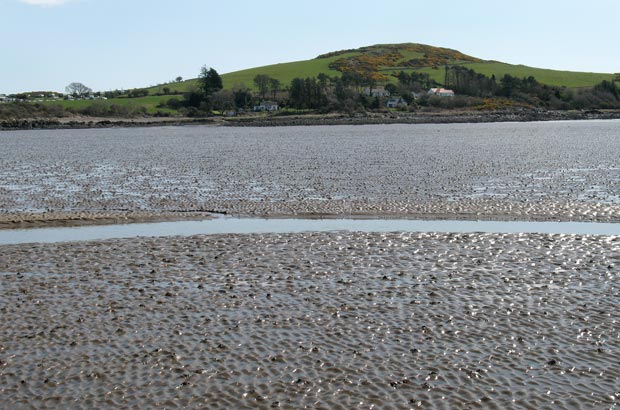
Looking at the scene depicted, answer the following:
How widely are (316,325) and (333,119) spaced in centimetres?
13365

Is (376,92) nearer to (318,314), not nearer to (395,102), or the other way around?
(395,102)

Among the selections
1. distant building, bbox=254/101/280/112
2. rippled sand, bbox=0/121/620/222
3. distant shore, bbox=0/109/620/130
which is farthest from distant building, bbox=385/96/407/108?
rippled sand, bbox=0/121/620/222

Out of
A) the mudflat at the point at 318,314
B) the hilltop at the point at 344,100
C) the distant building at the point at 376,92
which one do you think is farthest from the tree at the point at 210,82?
the mudflat at the point at 318,314

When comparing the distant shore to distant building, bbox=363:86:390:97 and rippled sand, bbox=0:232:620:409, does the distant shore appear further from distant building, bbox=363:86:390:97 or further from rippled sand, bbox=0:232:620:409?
rippled sand, bbox=0:232:620:409

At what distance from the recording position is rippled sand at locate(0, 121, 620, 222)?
2769 cm

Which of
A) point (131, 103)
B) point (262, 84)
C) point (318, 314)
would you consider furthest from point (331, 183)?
point (131, 103)

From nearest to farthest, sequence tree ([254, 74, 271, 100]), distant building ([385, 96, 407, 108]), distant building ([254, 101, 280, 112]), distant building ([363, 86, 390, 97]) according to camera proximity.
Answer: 1. distant building ([254, 101, 280, 112])
2. distant building ([385, 96, 407, 108])
3. tree ([254, 74, 271, 100])
4. distant building ([363, 86, 390, 97])

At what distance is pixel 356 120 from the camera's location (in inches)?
5546

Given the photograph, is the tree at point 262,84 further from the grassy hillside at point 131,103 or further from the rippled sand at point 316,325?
the rippled sand at point 316,325

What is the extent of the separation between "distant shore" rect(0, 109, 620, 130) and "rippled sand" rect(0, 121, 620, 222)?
78.7 meters

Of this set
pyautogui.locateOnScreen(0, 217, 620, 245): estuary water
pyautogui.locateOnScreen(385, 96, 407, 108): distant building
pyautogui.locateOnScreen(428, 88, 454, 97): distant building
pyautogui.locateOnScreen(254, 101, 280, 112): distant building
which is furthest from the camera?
pyautogui.locateOnScreen(428, 88, 454, 97): distant building

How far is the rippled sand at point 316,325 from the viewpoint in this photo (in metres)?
10.3

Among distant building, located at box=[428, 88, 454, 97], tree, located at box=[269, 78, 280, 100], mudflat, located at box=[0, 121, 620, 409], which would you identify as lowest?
mudflat, located at box=[0, 121, 620, 409]

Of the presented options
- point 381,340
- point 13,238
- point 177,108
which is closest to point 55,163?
point 13,238
